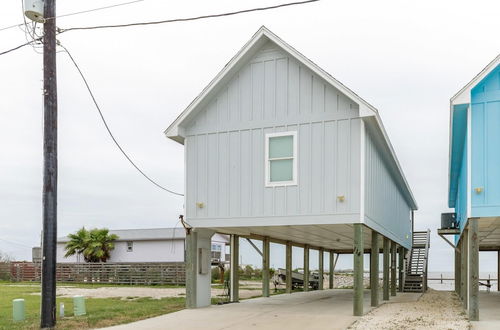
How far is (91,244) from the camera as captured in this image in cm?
4044

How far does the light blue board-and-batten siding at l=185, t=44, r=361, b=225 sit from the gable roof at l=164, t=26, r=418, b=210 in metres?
0.28

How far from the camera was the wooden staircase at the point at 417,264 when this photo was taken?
30.7 m

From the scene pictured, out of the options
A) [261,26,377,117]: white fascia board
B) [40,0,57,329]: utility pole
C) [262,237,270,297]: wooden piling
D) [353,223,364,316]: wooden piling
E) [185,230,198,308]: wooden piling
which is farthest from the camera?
[262,237,270,297]: wooden piling

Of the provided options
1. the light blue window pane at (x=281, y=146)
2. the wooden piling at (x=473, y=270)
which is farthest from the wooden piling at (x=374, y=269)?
the light blue window pane at (x=281, y=146)

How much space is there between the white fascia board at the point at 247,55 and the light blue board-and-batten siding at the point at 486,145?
269cm

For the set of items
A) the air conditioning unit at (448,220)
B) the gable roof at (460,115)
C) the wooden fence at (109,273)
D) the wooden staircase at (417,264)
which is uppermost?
the gable roof at (460,115)

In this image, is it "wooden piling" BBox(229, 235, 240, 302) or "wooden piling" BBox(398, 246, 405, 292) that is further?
"wooden piling" BBox(398, 246, 405, 292)

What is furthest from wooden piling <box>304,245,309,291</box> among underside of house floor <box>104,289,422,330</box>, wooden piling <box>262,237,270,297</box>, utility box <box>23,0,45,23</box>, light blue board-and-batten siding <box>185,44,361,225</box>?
utility box <box>23,0,45,23</box>

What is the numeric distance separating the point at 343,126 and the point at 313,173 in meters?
1.60

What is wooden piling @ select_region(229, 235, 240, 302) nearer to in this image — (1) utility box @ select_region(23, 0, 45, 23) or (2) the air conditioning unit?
(1) utility box @ select_region(23, 0, 45, 23)

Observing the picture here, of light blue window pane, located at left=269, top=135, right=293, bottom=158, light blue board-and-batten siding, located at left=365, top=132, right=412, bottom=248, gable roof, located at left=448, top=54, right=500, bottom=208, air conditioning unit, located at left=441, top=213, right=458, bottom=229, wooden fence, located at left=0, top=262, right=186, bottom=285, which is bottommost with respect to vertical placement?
wooden fence, located at left=0, top=262, right=186, bottom=285

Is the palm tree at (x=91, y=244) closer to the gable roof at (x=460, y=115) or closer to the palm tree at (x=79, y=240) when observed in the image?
the palm tree at (x=79, y=240)

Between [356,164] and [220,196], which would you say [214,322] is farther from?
[356,164]

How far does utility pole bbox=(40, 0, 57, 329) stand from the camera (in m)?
12.7
